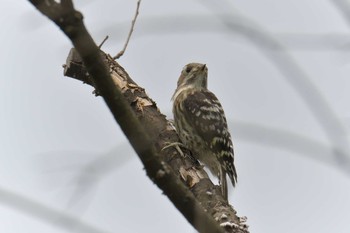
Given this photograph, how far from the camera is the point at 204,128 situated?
23.9ft

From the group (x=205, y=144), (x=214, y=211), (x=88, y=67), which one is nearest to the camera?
(x=88, y=67)

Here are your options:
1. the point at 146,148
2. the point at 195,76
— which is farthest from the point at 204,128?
the point at 146,148

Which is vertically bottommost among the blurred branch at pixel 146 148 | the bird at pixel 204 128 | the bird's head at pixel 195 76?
the blurred branch at pixel 146 148

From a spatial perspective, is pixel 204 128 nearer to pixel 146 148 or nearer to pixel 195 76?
pixel 195 76

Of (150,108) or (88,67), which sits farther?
(150,108)

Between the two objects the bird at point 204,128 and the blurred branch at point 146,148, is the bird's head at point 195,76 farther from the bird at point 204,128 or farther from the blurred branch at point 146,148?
the blurred branch at point 146,148

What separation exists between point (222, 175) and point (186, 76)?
70.9 inches

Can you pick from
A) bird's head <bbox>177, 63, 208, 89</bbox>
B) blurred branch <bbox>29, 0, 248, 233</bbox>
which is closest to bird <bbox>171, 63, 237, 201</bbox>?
bird's head <bbox>177, 63, 208, 89</bbox>

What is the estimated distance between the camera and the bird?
7.02m

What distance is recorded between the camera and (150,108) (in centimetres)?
655

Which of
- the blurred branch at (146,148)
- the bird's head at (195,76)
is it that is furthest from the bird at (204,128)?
the blurred branch at (146,148)

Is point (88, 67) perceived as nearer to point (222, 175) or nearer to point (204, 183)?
point (204, 183)

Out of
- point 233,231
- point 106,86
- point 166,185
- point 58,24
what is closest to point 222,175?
point 233,231

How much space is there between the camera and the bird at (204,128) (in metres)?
7.02
